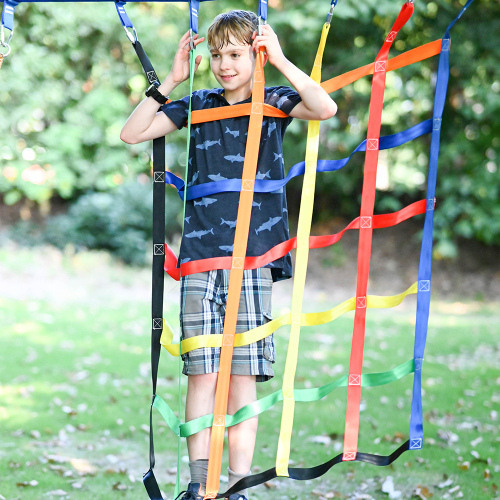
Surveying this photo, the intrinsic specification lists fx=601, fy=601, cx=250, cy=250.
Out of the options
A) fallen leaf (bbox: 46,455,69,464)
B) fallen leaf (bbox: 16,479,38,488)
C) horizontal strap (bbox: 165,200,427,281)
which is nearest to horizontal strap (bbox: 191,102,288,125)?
horizontal strap (bbox: 165,200,427,281)

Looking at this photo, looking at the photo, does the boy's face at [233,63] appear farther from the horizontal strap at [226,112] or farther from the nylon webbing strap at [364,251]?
the nylon webbing strap at [364,251]

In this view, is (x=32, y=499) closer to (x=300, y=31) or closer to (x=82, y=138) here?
(x=300, y=31)

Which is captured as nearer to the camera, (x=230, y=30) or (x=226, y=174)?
(x=230, y=30)

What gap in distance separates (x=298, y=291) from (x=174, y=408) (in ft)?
8.36

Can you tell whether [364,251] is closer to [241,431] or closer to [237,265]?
[237,265]

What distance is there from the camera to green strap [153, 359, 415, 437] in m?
2.20

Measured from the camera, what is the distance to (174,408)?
4453 millimetres

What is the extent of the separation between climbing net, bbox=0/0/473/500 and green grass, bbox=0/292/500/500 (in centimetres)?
96

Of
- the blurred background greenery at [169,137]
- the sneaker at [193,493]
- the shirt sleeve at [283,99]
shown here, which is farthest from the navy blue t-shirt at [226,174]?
the blurred background greenery at [169,137]

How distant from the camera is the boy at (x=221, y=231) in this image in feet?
7.46

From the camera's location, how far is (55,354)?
18.9 ft

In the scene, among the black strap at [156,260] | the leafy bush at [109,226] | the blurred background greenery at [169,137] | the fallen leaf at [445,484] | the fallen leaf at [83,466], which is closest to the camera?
the black strap at [156,260]

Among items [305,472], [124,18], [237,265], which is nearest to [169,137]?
[124,18]

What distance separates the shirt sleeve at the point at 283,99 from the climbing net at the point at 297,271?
36 mm
